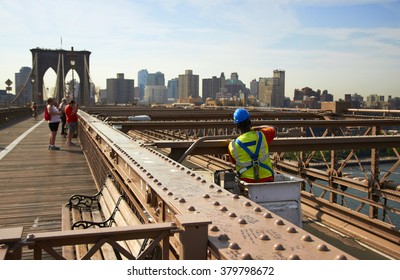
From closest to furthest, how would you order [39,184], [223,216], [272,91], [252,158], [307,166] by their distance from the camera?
[223,216], [252,158], [39,184], [307,166], [272,91]

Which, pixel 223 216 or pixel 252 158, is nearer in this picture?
pixel 223 216

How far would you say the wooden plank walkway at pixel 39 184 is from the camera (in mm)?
6643

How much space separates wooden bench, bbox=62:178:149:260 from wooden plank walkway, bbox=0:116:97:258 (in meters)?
0.26

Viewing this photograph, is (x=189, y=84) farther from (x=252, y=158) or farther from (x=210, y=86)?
(x=252, y=158)

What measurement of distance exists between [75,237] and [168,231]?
519mm

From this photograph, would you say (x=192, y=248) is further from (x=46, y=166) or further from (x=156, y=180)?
(x=46, y=166)

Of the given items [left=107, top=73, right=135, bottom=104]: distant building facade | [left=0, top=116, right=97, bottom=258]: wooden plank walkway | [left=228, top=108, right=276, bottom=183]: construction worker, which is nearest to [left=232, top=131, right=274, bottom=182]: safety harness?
[left=228, top=108, right=276, bottom=183]: construction worker

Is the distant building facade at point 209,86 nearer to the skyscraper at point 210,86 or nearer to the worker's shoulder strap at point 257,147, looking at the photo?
the skyscraper at point 210,86

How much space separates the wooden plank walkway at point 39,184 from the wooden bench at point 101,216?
26cm

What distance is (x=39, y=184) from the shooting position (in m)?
9.31

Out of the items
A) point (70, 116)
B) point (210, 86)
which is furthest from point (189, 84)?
point (70, 116)

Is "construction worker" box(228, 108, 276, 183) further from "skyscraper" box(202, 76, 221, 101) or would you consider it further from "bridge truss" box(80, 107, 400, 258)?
"skyscraper" box(202, 76, 221, 101)

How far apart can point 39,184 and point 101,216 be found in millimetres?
3065
